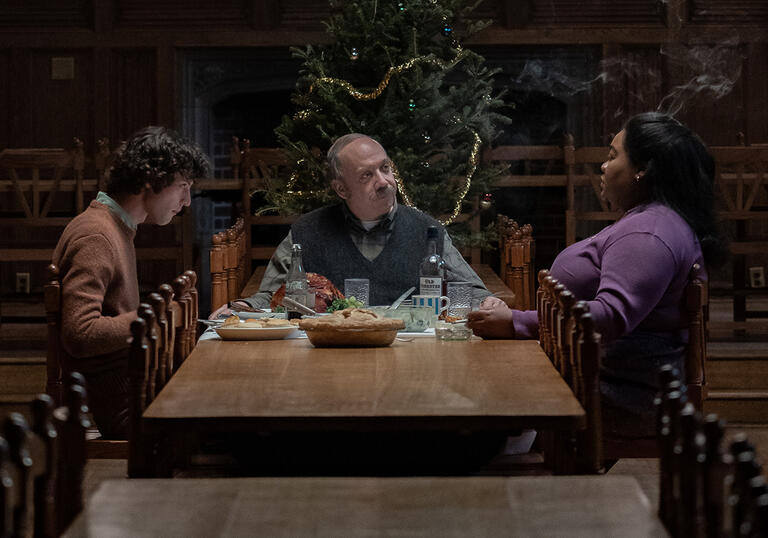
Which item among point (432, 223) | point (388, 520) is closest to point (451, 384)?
point (388, 520)

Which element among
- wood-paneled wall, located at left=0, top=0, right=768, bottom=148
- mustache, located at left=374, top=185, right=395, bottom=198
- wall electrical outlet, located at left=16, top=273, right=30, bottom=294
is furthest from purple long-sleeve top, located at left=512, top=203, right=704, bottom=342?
wall electrical outlet, located at left=16, top=273, right=30, bottom=294

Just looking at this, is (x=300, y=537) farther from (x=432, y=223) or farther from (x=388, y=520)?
(x=432, y=223)

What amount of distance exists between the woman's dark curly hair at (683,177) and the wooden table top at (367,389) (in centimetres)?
59

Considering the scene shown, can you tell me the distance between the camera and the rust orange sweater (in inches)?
118

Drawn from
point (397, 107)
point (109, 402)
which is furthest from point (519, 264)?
point (109, 402)

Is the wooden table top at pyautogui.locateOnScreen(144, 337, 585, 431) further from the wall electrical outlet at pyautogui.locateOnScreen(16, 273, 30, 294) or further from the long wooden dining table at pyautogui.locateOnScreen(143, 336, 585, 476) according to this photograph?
the wall electrical outlet at pyautogui.locateOnScreen(16, 273, 30, 294)

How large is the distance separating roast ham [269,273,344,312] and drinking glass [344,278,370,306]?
0.05m

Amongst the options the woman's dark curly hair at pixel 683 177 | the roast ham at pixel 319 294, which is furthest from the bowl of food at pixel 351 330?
the woman's dark curly hair at pixel 683 177

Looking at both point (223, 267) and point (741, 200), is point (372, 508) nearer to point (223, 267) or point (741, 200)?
point (223, 267)

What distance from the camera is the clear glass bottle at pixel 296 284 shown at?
3150 millimetres

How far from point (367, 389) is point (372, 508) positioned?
74cm

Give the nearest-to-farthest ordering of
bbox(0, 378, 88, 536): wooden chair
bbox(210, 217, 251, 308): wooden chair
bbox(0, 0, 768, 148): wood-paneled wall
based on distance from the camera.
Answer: bbox(0, 378, 88, 536): wooden chair < bbox(210, 217, 251, 308): wooden chair < bbox(0, 0, 768, 148): wood-paneled wall

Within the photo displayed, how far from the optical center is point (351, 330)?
8.73ft

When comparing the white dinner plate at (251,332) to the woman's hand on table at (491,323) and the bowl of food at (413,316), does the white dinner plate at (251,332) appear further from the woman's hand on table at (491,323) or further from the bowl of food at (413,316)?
the woman's hand on table at (491,323)
